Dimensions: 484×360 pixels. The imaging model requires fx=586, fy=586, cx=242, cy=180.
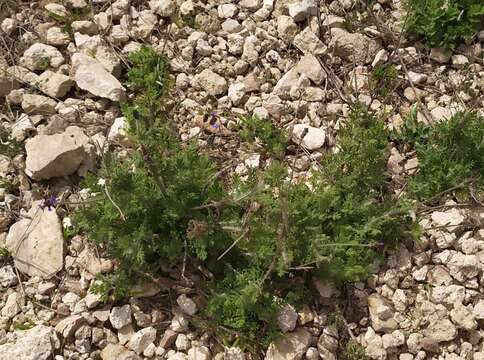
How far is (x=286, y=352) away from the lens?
12.7 feet

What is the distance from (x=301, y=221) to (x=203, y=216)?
0.67 metres

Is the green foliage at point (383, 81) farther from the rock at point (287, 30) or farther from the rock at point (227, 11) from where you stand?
the rock at point (227, 11)

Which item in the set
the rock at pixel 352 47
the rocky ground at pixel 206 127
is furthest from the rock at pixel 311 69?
the rock at pixel 352 47

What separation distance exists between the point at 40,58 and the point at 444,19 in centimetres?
354

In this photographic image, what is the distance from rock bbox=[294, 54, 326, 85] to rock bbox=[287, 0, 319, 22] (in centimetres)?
42

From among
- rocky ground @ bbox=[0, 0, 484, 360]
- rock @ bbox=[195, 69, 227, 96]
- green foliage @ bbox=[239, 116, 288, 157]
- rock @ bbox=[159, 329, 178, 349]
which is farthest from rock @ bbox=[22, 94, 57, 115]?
rock @ bbox=[159, 329, 178, 349]

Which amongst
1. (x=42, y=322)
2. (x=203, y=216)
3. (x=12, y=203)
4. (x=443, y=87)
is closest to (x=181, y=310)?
(x=203, y=216)

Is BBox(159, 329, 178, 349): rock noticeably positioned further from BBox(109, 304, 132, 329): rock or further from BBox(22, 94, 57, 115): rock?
BBox(22, 94, 57, 115): rock

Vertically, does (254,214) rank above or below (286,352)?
above

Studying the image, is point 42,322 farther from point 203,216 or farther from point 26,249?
point 203,216

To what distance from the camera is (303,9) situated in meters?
5.25

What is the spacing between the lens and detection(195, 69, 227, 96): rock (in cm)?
504

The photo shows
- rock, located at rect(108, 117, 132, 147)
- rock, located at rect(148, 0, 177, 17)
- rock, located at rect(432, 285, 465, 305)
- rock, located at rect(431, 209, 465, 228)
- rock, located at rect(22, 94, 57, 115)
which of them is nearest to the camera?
rock, located at rect(432, 285, 465, 305)

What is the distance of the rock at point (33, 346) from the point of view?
3.72 meters
